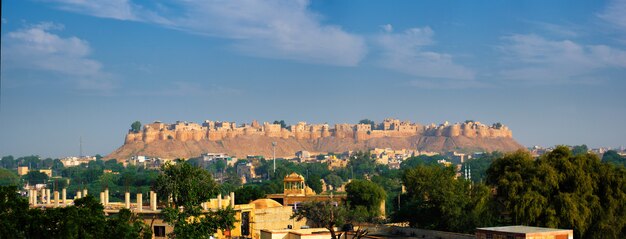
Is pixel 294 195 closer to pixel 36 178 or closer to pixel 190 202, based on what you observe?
pixel 190 202

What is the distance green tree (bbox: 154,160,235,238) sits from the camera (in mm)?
26547

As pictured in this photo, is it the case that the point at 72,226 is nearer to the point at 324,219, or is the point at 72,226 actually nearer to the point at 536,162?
the point at 324,219

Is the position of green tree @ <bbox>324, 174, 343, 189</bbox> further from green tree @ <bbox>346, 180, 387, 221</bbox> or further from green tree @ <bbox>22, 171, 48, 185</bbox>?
green tree @ <bbox>346, 180, 387, 221</bbox>

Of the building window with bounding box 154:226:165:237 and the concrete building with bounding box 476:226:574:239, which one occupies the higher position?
the concrete building with bounding box 476:226:574:239

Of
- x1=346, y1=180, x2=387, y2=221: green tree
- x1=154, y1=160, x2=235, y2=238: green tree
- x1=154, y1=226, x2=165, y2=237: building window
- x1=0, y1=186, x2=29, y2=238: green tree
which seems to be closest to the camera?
x1=0, y1=186, x2=29, y2=238: green tree

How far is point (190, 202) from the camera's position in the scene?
28953 mm

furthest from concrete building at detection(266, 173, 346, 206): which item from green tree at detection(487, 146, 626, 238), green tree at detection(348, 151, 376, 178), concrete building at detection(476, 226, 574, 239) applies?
green tree at detection(348, 151, 376, 178)

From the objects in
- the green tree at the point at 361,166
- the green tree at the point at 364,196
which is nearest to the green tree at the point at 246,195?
the green tree at the point at 364,196

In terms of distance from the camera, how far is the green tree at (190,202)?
26.5m

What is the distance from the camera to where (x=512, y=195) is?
3153cm

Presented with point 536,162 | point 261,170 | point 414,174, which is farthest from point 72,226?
point 261,170

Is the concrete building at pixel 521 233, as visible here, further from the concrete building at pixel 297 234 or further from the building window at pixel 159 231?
the building window at pixel 159 231

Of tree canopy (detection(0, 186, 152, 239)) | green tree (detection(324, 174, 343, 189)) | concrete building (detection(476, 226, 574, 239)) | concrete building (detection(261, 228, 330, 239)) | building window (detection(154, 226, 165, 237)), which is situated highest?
tree canopy (detection(0, 186, 152, 239))

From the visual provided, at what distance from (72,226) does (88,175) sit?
130 meters
